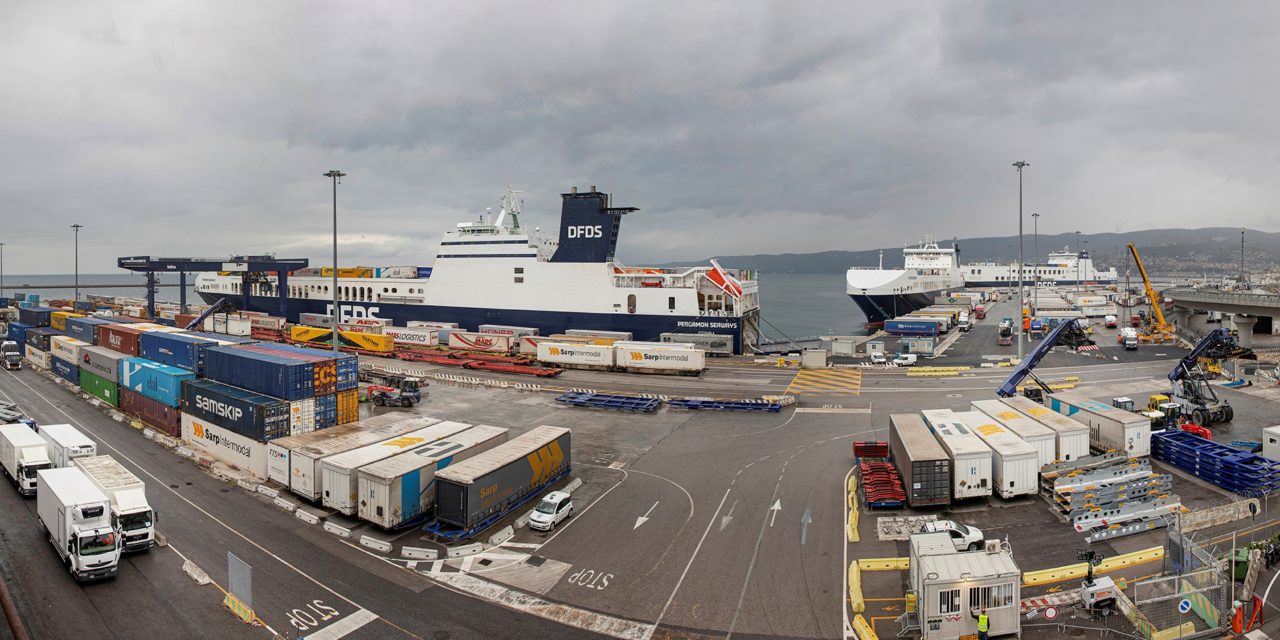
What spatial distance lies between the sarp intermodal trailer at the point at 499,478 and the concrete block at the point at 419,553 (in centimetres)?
126

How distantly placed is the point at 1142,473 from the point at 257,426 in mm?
31099

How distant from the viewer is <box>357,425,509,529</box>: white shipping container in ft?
63.0

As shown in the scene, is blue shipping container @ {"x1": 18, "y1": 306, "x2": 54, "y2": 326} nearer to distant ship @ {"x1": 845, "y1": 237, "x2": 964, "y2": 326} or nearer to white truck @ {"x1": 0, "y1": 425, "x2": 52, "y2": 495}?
white truck @ {"x1": 0, "y1": 425, "x2": 52, "y2": 495}

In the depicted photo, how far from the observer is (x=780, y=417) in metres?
34.0

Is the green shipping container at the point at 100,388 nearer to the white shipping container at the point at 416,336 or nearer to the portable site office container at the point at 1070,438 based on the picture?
the white shipping container at the point at 416,336

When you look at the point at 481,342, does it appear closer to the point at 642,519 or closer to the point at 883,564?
the point at 642,519

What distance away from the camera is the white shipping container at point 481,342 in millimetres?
55469

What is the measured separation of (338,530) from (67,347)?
3950 centimetres

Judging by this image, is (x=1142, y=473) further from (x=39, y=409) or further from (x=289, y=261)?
(x=289, y=261)

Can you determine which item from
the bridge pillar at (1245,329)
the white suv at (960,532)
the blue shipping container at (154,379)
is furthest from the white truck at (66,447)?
the bridge pillar at (1245,329)

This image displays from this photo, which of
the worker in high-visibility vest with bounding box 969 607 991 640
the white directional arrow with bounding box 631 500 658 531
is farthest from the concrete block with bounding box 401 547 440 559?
the worker in high-visibility vest with bounding box 969 607 991 640

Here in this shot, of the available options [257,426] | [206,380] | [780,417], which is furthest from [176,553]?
[780,417]

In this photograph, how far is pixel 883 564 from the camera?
56.1 feet

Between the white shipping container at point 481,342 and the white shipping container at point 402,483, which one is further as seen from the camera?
the white shipping container at point 481,342
